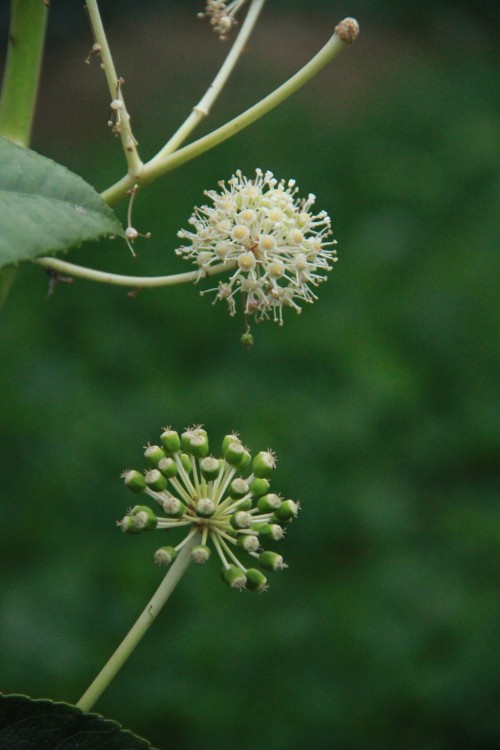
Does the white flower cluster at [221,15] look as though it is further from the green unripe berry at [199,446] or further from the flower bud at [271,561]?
the flower bud at [271,561]

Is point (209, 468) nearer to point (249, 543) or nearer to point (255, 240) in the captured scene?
point (249, 543)

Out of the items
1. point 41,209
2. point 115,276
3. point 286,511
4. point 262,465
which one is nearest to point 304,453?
point 262,465

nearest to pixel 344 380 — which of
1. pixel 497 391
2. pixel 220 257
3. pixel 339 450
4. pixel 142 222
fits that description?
pixel 339 450

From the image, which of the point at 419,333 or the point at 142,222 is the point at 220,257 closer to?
the point at 419,333

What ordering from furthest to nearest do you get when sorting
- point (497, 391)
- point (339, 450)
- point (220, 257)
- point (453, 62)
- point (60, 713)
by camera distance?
point (453, 62), point (497, 391), point (339, 450), point (220, 257), point (60, 713)

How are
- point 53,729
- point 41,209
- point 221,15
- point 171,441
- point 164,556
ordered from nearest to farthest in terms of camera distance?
point 41,209
point 53,729
point 164,556
point 171,441
point 221,15

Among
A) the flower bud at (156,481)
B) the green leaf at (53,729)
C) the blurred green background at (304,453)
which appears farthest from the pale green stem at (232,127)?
the blurred green background at (304,453)
